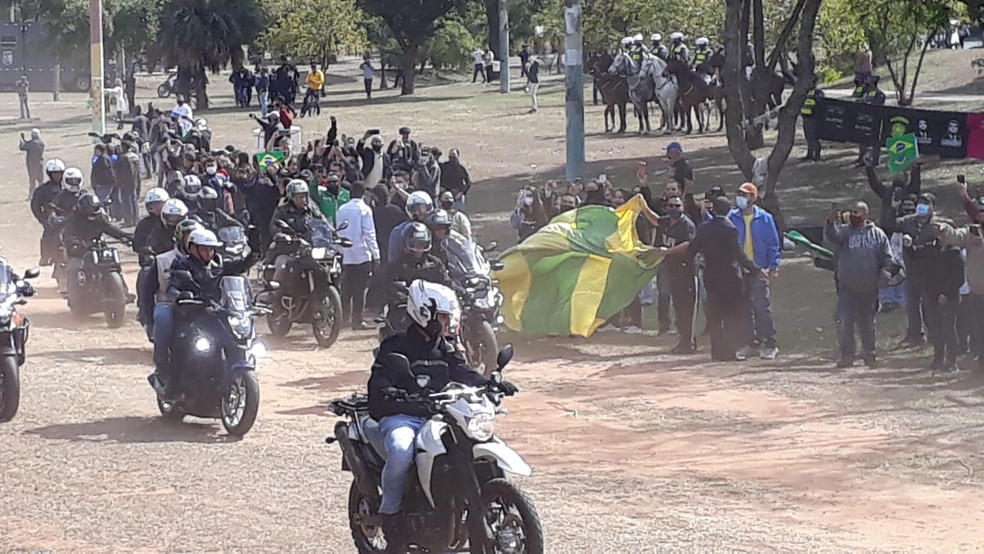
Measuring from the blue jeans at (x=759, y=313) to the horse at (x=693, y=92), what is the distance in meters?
19.0

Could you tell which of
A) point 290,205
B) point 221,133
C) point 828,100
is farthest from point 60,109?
point 290,205

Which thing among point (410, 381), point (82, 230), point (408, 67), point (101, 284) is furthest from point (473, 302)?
point (408, 67)

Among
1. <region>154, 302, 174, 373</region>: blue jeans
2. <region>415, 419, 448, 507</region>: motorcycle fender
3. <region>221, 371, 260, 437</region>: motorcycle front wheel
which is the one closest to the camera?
<region>415, 419, 448, 507</region>: motorcycle fender

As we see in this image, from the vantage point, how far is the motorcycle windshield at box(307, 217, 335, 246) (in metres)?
18.8

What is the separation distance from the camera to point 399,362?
337 inches

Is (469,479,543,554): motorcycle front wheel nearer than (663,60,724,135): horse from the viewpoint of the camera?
Yes

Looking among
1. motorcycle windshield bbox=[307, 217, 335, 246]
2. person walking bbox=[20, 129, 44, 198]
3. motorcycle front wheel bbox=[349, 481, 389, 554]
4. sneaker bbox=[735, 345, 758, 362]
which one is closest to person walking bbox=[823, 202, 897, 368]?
sneaker bbox=[735, 345, 758, 362]

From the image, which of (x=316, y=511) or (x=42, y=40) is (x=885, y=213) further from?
(x=42, y=40)

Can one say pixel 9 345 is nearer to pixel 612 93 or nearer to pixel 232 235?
pixel 232 235

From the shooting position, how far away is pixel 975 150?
28.2 meters

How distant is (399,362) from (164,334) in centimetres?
575

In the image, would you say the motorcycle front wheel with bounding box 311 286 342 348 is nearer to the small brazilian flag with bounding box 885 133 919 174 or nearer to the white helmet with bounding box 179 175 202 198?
the white helmet with bounding box 179 175 202 198

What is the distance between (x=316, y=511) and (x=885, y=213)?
1069cm

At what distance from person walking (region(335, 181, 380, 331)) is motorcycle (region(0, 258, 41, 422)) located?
580 cm
